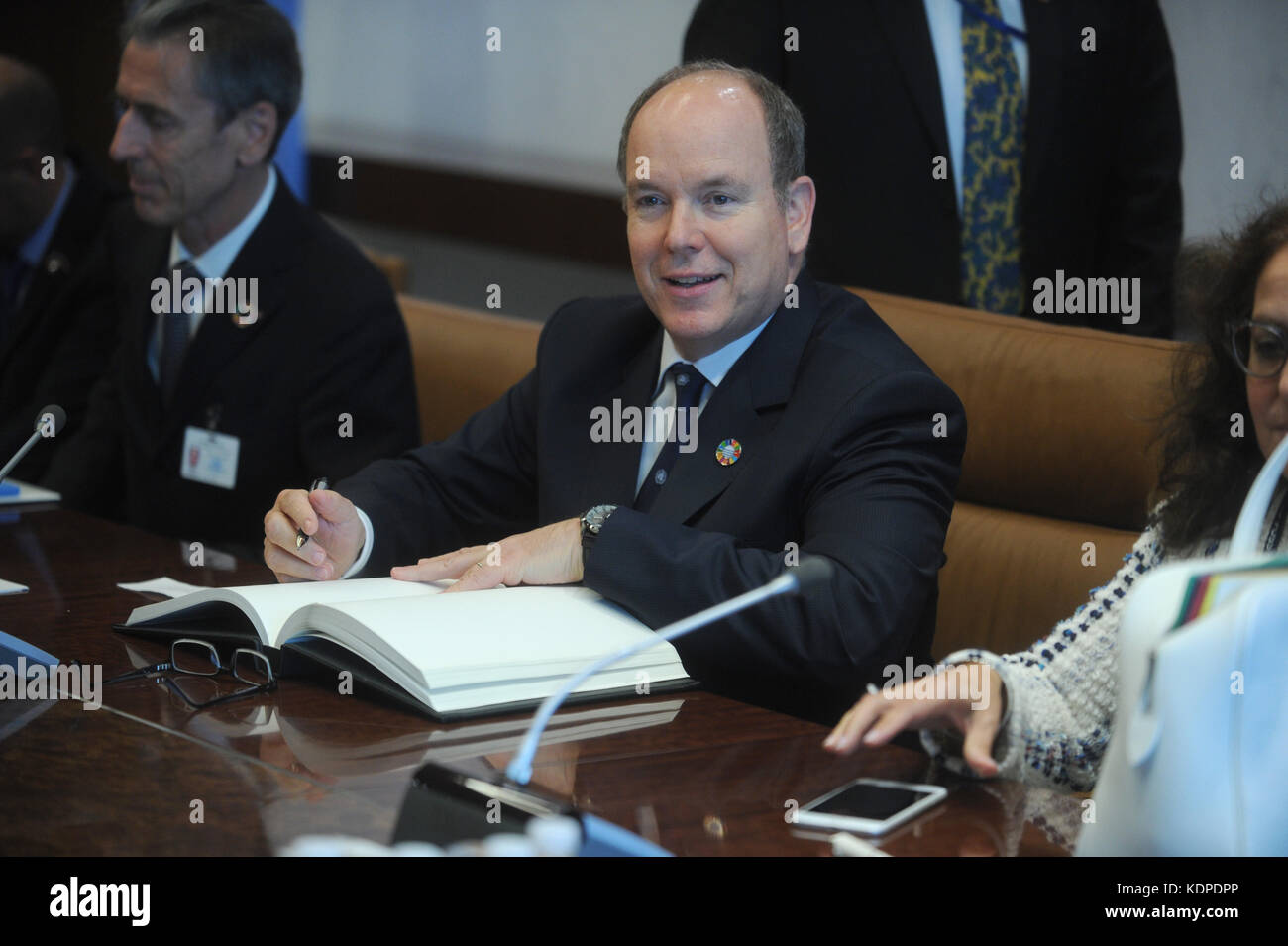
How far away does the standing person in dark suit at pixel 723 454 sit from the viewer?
1.74m

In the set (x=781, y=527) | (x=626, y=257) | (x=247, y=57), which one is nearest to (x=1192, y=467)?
(x=781, y=527)

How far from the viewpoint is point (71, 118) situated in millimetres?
5824

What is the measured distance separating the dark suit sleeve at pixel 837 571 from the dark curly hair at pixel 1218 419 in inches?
11.1

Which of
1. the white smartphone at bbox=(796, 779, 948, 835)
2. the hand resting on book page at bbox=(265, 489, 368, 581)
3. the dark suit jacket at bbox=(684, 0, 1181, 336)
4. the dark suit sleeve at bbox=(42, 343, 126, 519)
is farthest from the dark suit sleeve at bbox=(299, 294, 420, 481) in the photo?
the white smartphone at bbox=(796, 779, 948, 835)

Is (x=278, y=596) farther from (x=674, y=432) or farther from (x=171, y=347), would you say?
(x=171, y=347)

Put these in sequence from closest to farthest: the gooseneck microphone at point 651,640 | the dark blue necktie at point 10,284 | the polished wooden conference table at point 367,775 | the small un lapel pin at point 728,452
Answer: the gooseneck microphone at point 651,640 → the polished wooden conference table at point 367,775 → the small un lapel pin at point 728,452 → the dark blue necktie at point 10,284

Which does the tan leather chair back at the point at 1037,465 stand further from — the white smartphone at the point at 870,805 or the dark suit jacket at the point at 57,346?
the dark suit jacket at the point at 57,346

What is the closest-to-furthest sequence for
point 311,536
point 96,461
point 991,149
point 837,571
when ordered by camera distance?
point 837,571, point 311,536, point 991,149, point 96,461

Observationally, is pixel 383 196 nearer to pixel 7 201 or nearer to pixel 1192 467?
pixel 7 201

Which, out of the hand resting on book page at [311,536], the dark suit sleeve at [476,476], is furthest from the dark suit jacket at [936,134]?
the hand resting on book page at [311,536]

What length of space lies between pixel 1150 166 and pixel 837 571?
1.66 meters

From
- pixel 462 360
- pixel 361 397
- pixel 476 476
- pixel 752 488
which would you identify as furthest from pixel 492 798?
pixel 462 360

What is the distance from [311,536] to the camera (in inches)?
79.6
